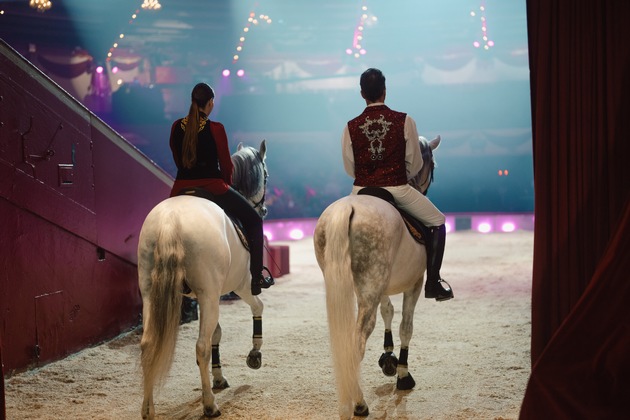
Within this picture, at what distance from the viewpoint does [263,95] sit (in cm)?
2155

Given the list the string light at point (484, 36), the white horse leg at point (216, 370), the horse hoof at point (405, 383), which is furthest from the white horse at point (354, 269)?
the string light at point (484, 36)

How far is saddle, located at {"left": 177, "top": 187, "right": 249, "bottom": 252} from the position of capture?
381cm

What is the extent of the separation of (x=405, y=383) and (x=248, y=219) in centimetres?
141

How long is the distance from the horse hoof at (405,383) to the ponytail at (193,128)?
1837mm

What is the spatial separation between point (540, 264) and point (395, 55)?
2049 cm

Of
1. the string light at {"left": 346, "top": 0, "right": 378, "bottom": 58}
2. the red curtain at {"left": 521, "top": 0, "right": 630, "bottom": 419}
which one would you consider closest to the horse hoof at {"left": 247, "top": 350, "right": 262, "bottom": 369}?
the red curtain at {"left": 521, "top": 0, "right": 630, "bottom": 419}

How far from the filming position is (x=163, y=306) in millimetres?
3312

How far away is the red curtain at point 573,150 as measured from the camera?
3.02 metres

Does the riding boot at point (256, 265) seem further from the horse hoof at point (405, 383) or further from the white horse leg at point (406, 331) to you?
the horse hoof at point (405, 383)

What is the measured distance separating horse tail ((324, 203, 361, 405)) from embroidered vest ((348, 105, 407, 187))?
0.43m

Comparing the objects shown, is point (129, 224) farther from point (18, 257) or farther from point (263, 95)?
point (263, 95)

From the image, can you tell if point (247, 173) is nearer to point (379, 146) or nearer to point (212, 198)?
point (212, 198)

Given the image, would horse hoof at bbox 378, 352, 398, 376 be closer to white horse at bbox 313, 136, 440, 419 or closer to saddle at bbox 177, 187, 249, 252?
white horse at bbox 313, 136, 440, 419

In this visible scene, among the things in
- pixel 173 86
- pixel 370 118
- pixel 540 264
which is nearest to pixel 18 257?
pixel 370 118
